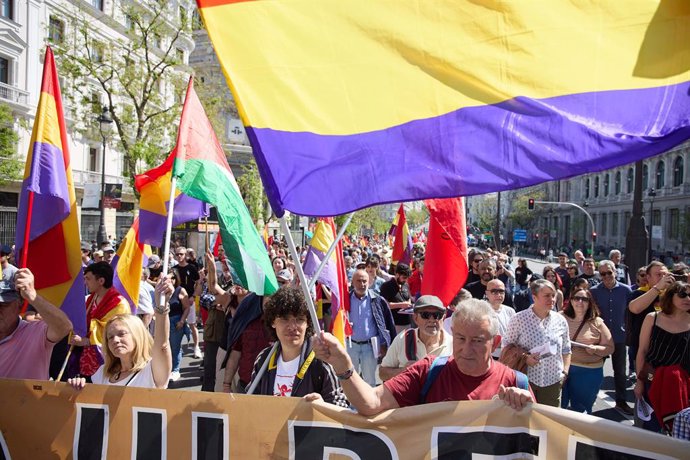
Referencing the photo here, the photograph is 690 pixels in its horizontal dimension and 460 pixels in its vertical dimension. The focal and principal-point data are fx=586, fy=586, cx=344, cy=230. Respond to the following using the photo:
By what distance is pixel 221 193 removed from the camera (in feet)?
14.3

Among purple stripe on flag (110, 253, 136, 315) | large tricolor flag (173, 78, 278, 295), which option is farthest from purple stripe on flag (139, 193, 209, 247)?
large tricolor flag (173, 78, 278, 295)

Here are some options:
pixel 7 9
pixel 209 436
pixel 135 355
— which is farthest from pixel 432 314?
pixel 7 9

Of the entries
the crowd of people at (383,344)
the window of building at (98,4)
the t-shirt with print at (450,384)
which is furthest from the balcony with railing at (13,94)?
the t-shirt with print at (450,384)

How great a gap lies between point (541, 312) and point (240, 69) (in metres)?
3.44

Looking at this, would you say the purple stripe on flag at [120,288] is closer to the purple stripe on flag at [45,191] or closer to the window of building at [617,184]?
the purple stripe on flag at [45,191]

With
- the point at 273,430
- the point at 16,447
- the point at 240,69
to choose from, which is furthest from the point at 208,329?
the point at 240,69

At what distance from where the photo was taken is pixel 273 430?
2906 mm

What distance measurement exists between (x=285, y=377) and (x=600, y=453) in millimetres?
1779

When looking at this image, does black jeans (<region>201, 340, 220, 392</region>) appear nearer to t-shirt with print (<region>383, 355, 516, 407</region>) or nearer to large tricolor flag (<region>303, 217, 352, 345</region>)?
large tricolor flag (<region>303, 217, 352, 345</region>)

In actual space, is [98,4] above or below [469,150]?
above

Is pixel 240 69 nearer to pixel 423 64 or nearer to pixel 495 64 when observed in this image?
pixel 423 64

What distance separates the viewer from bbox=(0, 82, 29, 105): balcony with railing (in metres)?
28.2

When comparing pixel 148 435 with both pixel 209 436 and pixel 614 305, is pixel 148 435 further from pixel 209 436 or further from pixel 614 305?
pixel 614 305

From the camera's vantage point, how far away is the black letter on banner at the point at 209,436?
2.95m
